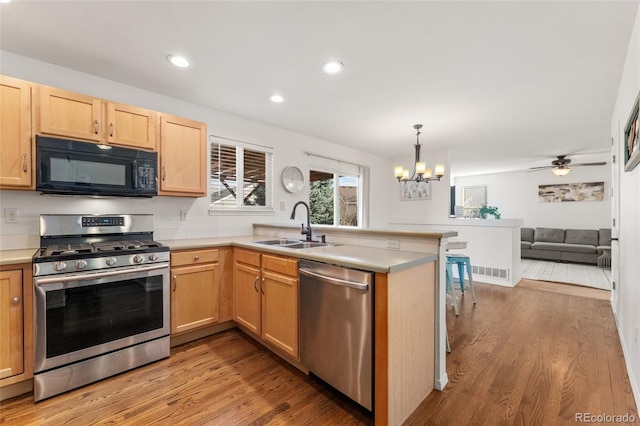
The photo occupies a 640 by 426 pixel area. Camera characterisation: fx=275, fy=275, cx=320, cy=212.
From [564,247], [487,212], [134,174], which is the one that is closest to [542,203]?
[564,247]

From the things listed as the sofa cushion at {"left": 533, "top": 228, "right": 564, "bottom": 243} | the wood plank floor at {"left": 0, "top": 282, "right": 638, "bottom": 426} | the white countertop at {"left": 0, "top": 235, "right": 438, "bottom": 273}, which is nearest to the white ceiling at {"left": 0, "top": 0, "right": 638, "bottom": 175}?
the white countertop at {"left": 0, "top": 235, "right": 438, "bottom": 273}

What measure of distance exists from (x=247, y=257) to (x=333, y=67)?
5.96 feet

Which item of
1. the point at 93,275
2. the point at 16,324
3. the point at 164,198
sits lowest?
the point at 16,324

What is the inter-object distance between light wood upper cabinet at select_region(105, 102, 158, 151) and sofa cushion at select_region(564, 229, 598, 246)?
28.1 ft

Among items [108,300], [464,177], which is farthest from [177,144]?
[464,177]

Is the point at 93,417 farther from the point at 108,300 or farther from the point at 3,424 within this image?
the point at 108,300

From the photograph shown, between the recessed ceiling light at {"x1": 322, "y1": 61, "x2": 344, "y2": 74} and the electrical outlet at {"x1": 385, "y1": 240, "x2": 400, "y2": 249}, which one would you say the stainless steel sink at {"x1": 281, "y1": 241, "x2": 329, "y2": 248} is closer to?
the electrical outlet at {"x1": 385, "y1": 240, "x2": 400, "y2": 249}

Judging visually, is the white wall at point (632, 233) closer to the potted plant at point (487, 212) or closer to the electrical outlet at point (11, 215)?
the potted plant at point (487, 212)

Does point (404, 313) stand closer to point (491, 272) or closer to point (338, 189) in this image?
point (338, 189)

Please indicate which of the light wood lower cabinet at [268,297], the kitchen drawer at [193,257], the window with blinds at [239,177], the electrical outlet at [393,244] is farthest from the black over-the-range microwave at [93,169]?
the electrical outlet at [393,244]

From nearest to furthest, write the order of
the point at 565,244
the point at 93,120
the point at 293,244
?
the point at 93,120, the point at 293,244, the point at 565,244

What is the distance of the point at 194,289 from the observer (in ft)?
8.24

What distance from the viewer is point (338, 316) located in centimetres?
171

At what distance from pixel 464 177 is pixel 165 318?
9037 millimetres
